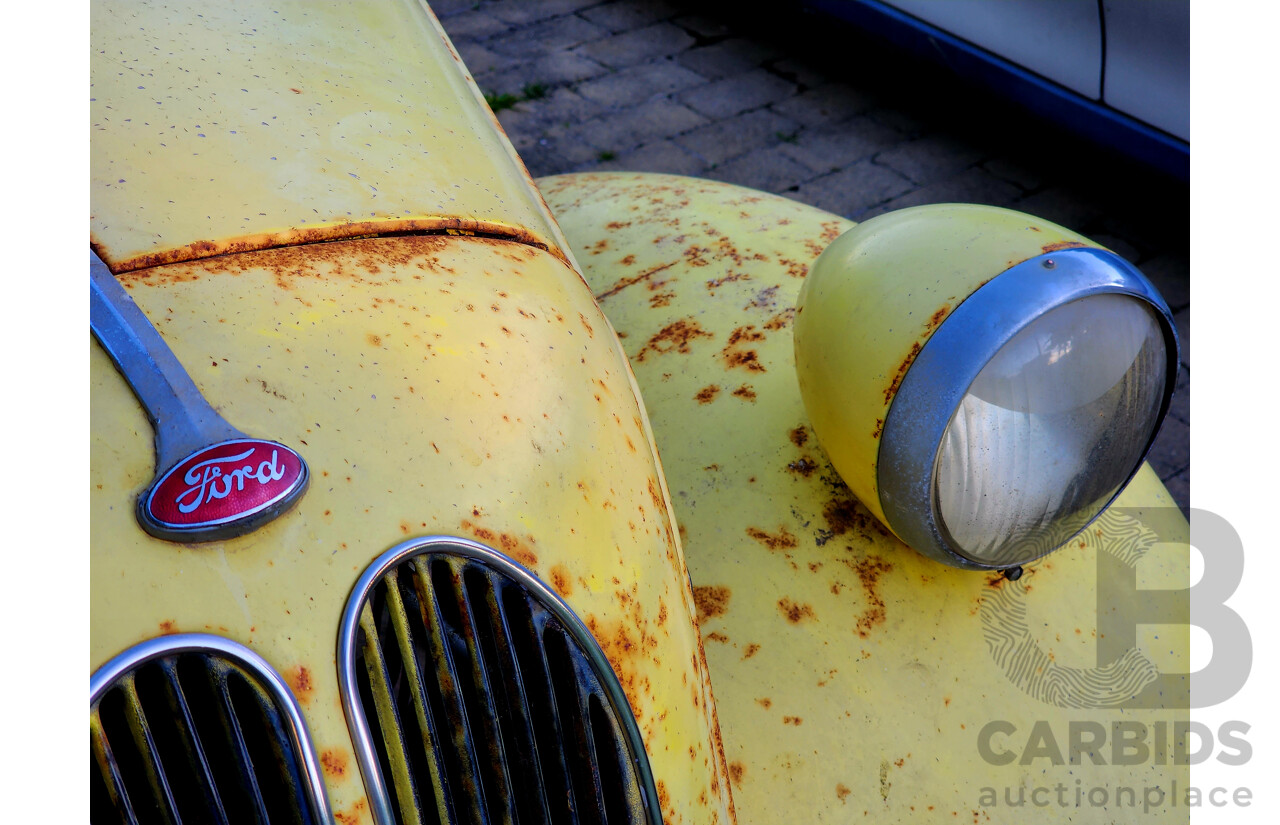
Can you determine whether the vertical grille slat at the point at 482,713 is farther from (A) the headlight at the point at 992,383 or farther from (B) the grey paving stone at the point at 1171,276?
(B) the grey paving stone at the point at 1171,276

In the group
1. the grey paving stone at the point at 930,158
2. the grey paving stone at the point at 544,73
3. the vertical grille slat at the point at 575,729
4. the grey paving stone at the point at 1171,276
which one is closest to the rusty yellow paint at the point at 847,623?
the vertical grille slat at the point at 575,729

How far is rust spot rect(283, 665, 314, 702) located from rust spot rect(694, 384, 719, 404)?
0.93 meters

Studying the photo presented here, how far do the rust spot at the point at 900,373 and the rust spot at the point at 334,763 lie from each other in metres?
0.80

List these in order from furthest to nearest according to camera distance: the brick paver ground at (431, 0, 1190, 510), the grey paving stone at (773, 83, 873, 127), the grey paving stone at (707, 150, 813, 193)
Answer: the grey paving stone at (773, 83, 873, 127) → the grey paving stone at (707, 150, 813, 193) → the brick paver ground at (431, 0, 1190, 510)

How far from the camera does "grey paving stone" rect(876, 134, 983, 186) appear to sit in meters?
4.25

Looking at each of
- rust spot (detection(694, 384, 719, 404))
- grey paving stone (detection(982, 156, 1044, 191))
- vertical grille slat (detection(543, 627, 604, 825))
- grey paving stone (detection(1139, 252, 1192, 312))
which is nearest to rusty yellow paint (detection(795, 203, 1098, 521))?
rust spot (detection(694, 384, 719, 404))

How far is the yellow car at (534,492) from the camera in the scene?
0.84m

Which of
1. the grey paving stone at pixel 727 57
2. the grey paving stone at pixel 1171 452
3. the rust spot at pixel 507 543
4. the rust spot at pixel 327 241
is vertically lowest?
the grey paving stone at pixel 1171 452

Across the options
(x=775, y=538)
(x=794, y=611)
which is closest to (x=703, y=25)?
(x=775, y=538)

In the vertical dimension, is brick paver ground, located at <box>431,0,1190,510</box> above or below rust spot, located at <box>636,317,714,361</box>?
below

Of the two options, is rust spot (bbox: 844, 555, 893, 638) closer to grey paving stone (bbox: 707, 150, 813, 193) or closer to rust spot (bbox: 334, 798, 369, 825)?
rust spot (bbox: 334, 798, 369, 825)

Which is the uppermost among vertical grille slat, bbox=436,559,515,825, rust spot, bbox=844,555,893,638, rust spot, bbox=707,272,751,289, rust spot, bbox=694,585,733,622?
vertical grille slat, bbox=436,559,515,825

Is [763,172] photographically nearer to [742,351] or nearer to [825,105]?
[825,105]

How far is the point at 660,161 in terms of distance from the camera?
4293 mm
